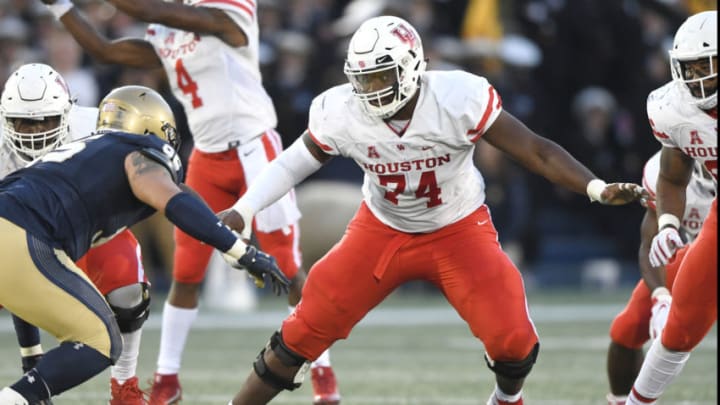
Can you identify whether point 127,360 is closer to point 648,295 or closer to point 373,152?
point 373,152

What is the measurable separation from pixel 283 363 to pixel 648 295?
1.85m

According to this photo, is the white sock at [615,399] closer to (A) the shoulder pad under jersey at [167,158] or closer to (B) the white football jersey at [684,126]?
(B) the white football jersey at [684,126]

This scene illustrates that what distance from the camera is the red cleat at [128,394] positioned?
215 inches

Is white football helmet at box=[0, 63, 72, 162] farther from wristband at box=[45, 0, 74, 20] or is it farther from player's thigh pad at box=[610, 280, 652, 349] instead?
player's thigh pad at box=[610, 280, 652, 349]

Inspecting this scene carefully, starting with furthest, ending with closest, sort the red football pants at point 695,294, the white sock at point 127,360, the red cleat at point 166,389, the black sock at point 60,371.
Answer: the red cleat at point 166,389, the white sock at point 127,360, the red football pants at point 695,294, the black sock at point 60,371

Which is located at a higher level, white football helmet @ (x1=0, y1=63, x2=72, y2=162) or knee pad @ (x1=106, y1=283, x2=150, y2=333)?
white football helmet @ (x1=0, y1=63, x2=72, y2=162)

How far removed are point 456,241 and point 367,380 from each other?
231cm

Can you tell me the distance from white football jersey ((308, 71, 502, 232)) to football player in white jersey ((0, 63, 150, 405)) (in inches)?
37.4

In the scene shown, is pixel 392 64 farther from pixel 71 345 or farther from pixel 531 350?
pixel 71 345

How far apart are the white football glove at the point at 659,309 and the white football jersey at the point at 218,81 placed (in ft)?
6.81

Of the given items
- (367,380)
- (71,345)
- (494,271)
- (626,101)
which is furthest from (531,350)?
(626,101)

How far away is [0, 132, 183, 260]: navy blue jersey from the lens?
15.5 ft

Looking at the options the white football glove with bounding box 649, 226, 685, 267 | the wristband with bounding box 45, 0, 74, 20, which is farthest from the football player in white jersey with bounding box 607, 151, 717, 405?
the wristband with bounding box 45, 0, 74, 20

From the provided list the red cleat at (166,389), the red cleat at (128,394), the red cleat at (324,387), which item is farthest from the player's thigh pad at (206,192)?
the red cleat at (128,394)
